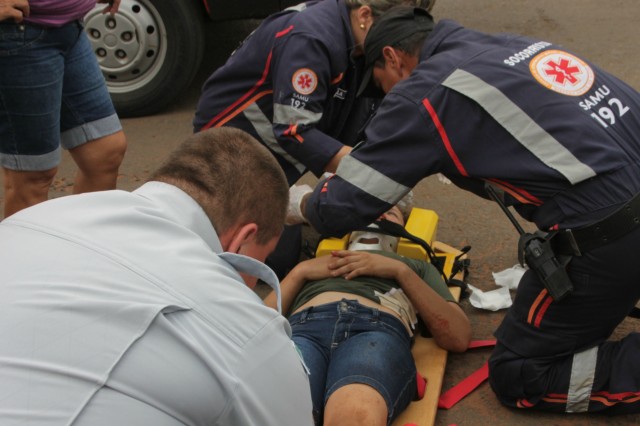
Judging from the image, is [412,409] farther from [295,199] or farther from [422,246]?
[295,199]

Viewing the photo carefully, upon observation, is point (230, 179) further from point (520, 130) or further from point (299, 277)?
point (299, 277)

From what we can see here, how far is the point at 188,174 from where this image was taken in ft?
5.57

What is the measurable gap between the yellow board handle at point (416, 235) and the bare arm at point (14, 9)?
4.84 feet

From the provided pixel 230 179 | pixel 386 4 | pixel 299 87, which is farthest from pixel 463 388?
pixel 230 179

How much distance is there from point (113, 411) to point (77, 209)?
1.36 ft

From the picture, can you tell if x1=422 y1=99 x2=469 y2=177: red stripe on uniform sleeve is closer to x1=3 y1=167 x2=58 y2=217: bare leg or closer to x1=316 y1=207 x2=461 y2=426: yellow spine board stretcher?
x1=316 y1=207 x2=461 y2=426: yellow spine board stretcher

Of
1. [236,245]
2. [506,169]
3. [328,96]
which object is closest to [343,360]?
[506,169]

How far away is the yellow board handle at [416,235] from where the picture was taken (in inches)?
139

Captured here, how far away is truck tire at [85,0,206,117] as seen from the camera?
16.4 ft

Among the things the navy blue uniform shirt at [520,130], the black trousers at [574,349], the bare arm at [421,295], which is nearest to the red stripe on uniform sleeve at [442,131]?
the navy blue uniform shirt at [520,130]

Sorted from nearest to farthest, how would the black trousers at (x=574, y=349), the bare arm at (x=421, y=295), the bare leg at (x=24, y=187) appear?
the black trousers at (x=574, y=349), the bare arm at (x=421, y=295), the bare leg at (x=24, y=187)

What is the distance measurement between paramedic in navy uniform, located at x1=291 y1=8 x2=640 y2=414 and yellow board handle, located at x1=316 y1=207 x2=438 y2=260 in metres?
0.60

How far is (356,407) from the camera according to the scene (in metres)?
2.50

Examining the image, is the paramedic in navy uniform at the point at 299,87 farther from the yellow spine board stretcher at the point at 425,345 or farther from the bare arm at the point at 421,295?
the bare arm at the point at 421,295
